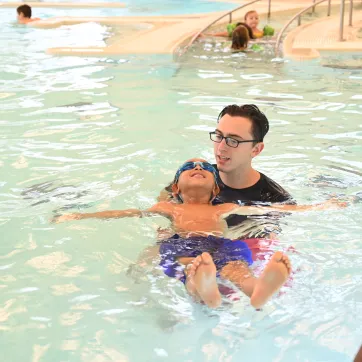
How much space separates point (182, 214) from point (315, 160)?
2385 millimetres

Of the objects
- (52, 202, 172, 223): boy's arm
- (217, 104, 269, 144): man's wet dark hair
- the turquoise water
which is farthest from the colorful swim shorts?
the turquoise water

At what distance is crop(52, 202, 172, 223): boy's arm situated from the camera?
394 cm

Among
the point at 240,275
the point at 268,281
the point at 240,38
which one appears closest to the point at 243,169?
the point at 240,275

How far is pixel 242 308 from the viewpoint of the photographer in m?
3.47

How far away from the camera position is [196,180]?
160 inches

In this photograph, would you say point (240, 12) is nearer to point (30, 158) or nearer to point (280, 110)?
point (280, 110)

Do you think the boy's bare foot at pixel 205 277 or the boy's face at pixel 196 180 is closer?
the boy's bare foot at pixel 205 277

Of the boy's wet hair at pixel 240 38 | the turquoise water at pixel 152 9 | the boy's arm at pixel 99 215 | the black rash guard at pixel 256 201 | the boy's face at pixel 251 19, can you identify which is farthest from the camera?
the turquoise water at pixel 152 9

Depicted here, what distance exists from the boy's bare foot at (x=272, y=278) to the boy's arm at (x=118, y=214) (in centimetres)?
106

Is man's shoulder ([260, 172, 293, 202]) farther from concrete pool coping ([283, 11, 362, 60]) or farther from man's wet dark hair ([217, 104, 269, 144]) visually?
concrete pool coping ([283, 11, 362, 60])

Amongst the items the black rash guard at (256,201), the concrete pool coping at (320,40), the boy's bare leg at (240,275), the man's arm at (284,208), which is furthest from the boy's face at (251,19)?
the boy's bare leg at (240,275)

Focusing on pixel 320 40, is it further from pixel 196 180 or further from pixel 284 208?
pixel 196 180

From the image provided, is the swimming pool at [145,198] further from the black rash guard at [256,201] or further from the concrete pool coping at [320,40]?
the concrete pool coping at [320,40]

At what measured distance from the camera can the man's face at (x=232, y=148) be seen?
13.8ft
